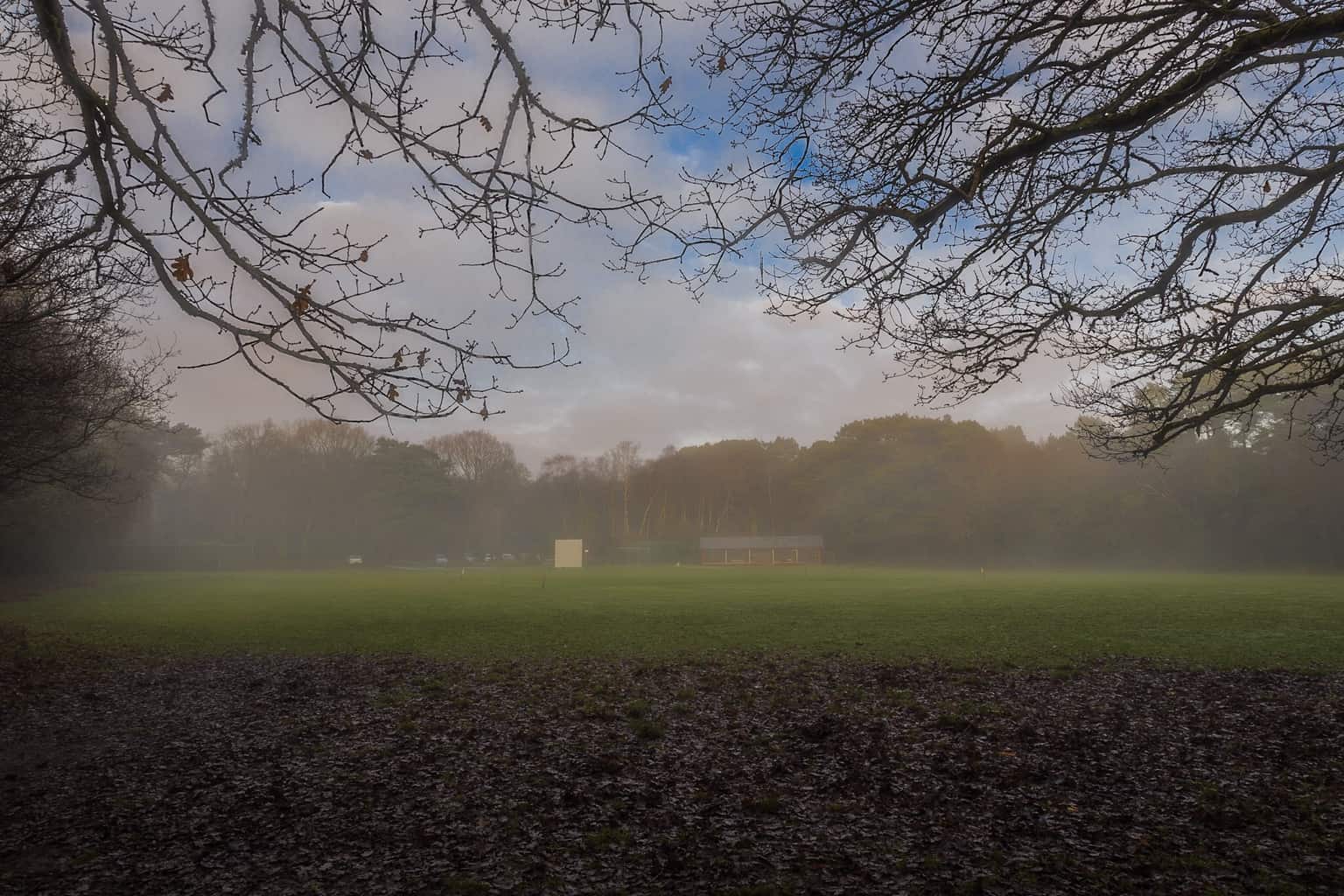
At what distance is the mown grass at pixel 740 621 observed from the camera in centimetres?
1398

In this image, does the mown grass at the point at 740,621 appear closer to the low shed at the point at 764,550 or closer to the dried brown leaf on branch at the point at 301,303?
the dried brown leaf on branch at the point at 301,303

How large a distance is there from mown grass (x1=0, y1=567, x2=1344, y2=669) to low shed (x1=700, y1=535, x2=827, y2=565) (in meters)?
34.3

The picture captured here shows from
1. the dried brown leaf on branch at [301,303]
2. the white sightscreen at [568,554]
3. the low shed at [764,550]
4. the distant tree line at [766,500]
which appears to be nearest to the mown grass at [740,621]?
the dried brown leaf on branch at [301,303]

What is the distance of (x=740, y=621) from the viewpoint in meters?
19.9

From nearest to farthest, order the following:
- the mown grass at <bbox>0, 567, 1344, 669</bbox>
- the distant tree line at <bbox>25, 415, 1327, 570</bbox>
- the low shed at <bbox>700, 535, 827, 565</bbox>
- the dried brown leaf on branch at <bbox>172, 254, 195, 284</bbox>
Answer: the dried brown leaf on branch at <bbox>172, 254, 195, 284</bbox> < the mown grass at <bbox>0, 567, 1344, 669</bbox> < the distant tree line at <bbox>25, 415, 1327, 570</bbox> < the low shed at <bbox>700, 535, 827, 565</bbox>

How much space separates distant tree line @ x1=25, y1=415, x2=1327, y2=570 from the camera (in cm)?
5538

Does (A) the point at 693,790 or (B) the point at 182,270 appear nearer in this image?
(B) the point at 182,270

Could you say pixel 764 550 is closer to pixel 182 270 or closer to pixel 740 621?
pixel 740 621

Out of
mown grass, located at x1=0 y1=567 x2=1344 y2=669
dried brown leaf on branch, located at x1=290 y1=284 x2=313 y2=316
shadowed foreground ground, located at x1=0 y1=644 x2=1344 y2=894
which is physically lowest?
mown grass, located at x1=0 y1=567 x2=1344 y2=669

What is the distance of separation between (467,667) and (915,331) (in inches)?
311

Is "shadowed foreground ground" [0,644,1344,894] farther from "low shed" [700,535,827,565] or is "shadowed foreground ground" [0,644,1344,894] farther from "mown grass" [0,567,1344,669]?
"low shed" [700,535,827,565]

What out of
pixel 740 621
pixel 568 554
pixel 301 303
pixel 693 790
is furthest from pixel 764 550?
pixel 301 303

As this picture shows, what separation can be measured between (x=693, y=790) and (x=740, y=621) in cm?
1422

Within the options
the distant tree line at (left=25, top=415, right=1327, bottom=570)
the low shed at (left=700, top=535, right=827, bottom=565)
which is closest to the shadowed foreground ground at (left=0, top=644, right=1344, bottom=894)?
the distant tree line at (left=25, top=415, right=1327, bottom=570)
